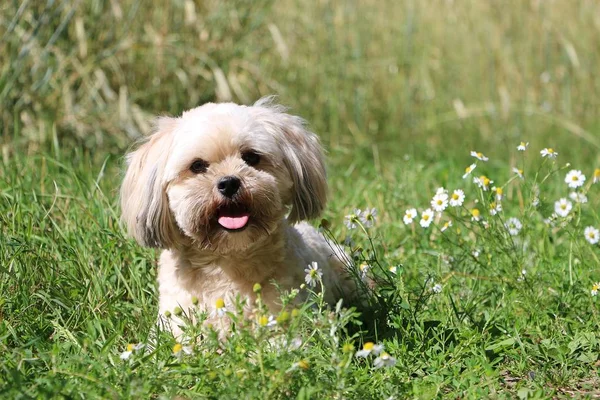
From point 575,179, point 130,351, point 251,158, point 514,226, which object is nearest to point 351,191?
point 514,226

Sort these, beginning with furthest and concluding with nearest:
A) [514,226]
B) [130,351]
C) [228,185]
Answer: [514,226] → [228,185] → [130,351]

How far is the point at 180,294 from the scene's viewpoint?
3.30m

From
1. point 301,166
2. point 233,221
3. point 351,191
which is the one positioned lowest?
point 351,191

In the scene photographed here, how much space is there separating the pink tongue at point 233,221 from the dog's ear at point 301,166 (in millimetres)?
294

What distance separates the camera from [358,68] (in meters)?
6.83

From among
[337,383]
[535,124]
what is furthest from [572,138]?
[337,383]

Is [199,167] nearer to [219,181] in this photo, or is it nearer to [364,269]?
[219,181]

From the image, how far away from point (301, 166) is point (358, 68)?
11.7 feet

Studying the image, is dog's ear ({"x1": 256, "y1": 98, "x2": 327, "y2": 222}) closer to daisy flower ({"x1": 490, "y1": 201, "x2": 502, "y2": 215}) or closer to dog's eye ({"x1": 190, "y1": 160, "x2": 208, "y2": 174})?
dog's eye ({"x1": 190, "y1": 160, "x2": 208, "y2": 174})

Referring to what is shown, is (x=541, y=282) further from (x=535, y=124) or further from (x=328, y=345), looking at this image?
(x=535, y=124)

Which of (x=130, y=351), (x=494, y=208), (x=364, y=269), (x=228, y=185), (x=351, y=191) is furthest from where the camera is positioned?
(x=351, y=191)

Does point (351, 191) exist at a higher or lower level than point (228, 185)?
lower

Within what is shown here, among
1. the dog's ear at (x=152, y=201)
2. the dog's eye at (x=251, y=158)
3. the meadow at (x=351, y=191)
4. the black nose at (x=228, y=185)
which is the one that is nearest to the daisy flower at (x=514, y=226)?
the meadow at (x=351, y=191)

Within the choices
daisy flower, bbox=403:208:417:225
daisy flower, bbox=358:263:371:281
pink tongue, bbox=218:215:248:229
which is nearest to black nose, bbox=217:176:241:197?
pink tongue, bbox=218:215:248:229
